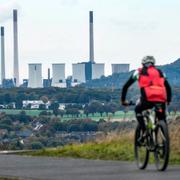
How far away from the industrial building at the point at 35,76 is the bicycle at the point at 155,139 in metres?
99.3

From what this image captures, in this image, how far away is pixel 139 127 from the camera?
1241 cm

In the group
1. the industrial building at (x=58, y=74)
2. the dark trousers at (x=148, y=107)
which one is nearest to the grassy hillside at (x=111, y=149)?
the dark trousers at (x=148, y=107)

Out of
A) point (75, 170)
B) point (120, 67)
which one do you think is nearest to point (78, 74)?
point (120, 67)

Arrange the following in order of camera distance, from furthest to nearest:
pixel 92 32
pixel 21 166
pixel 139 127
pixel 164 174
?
pixel 92 32, pixel 21 166, pixel 139 127, pixel 164 174

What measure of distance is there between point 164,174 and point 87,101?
2034 inches

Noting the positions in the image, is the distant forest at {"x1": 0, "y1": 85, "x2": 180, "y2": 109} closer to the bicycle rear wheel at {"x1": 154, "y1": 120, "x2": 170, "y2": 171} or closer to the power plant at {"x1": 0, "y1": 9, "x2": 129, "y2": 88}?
the power plant at {"x1": 0, "y1": 9, "x2": 129, "y2": 88}

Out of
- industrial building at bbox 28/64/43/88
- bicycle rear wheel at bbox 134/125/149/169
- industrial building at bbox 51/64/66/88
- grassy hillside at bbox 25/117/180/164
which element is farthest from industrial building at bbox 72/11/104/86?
bicycle rear wheel at bbox 134/125/149/169

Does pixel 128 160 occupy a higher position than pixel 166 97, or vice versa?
pixel 166 97

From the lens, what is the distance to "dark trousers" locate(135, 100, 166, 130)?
11836 millimetres

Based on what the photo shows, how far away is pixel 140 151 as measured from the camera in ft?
41.9

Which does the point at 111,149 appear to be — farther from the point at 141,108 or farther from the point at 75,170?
the point at 141,108

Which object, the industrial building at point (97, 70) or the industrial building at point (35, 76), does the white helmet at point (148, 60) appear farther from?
the industrial building at point (97, 70)

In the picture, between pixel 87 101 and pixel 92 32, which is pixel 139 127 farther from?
pixel 92 32

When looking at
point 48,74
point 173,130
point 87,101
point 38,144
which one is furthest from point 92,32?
point 173,130
